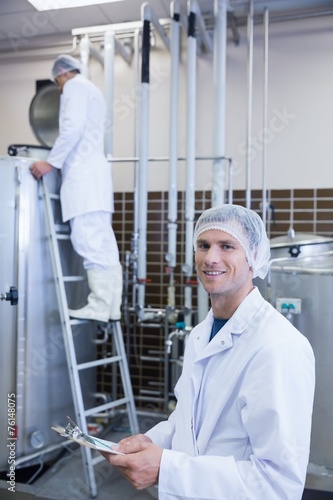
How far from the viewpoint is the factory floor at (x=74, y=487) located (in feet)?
6.70

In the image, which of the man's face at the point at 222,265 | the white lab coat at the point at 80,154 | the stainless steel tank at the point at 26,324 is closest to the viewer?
the man's face at the point at 222,265

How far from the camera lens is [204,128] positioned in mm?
3084

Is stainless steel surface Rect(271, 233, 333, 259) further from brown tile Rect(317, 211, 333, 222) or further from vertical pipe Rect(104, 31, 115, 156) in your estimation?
vertical pipe Rect(104, 31, 115, 156)

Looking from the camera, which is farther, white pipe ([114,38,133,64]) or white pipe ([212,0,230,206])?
white pipe ([114,38,133,64])

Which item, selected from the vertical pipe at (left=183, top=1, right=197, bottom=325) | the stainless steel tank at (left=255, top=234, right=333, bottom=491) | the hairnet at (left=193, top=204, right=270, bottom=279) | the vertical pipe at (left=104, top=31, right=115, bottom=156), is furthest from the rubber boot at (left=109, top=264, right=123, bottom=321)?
the hairnet at (left=193, top=204, right=270, bottom=279)

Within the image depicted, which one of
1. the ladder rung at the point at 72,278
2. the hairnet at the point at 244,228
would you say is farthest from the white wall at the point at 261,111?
the hairnet at the point at 244,228

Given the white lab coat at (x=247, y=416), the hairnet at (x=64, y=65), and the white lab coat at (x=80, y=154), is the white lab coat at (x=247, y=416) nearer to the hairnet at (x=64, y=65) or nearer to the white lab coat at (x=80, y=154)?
the white lab coat at (x=80, y=154)

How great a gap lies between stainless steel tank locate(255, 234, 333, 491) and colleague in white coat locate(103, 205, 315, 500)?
0.84 meters

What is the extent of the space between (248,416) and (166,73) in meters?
2.83

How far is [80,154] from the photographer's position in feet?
7.79

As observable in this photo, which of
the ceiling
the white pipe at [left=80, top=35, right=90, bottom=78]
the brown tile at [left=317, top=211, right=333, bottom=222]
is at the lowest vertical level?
the brown tile at [left=317, top=211, right=333, bottom=222]

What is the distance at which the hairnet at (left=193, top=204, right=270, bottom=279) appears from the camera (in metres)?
1.18

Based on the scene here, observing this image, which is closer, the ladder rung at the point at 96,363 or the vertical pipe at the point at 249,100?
the ladder rung at the point at 96,363

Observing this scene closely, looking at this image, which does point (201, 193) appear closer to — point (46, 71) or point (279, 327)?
point (46, 71)
